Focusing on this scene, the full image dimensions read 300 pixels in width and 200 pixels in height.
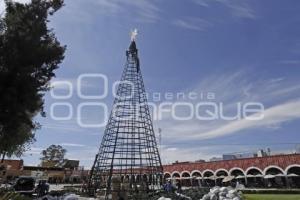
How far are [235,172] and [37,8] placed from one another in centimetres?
3898

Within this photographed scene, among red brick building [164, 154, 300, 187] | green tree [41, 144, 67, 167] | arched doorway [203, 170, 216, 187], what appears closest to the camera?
red brick building [164, 154, 300, 187]

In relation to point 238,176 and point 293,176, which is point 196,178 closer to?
point 238,176

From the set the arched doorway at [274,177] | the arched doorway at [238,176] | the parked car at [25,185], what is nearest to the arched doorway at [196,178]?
the arched doorway at [238,176]

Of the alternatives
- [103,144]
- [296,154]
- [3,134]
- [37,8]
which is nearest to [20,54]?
[37,8]

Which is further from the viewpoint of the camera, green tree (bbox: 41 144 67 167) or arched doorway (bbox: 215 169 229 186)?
green tree (bbox: 41 144 67 167)

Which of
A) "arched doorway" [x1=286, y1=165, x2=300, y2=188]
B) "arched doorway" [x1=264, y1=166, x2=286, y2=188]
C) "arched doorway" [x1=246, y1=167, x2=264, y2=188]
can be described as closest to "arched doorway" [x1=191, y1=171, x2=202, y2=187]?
"arched doorway" [x1=246, y1=167, x2=264, y2=188]

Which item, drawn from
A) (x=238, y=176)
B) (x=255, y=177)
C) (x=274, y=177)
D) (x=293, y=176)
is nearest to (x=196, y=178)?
(x=238, y=176)

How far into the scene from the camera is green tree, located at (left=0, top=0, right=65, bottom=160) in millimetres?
13828

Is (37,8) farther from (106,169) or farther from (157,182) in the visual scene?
(157,182)

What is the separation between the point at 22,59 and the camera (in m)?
14.2

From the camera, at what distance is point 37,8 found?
15367 mm

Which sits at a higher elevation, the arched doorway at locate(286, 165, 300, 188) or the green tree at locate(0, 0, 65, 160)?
the green tree at locate(0, 0, 65, 160)

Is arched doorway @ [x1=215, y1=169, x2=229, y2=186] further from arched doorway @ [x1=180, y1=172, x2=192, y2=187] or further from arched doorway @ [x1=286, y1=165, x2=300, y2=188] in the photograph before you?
arched doorway @ [x1=286, y1=165, x2=300, y2=188]

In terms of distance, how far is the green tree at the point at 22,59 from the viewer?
13.8 m
